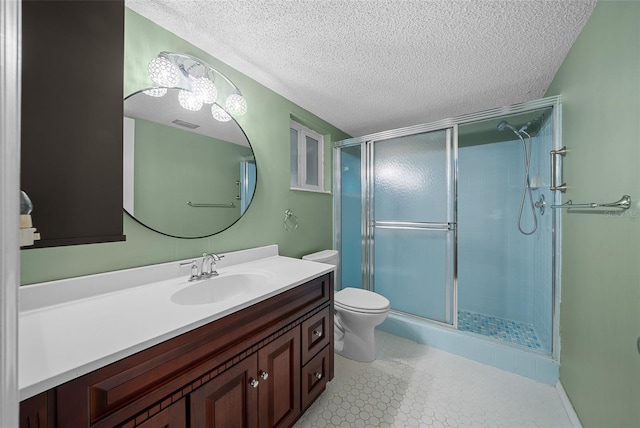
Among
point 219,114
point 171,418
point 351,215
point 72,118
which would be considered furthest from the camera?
point 351,215

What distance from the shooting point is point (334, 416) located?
1360 millimetres

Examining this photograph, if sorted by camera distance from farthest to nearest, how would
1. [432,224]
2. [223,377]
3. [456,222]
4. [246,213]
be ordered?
1. [432,224]
2. [456,222]
3. [246,213]
4. [223,377]

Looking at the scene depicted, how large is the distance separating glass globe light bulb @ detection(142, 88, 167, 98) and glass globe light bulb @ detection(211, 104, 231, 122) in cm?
26

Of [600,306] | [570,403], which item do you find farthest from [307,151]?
[570,403]

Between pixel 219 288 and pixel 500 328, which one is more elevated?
pixel 219 288

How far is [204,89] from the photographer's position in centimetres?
138

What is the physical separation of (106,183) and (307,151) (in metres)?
1.90

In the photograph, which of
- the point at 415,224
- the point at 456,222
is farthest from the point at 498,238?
the point at 415,224

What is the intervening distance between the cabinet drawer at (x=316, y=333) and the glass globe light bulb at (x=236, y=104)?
4.48 ft

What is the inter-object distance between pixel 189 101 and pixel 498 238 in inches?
118

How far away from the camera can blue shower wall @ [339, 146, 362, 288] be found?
2.73 metres

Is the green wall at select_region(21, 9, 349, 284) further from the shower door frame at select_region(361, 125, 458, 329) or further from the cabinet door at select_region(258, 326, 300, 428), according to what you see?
the cabinet door at select_region(258, 326, 300, 428)

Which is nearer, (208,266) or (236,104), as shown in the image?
(208,266)

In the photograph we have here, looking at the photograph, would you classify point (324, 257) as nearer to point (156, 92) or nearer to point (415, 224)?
point (415, 224)
